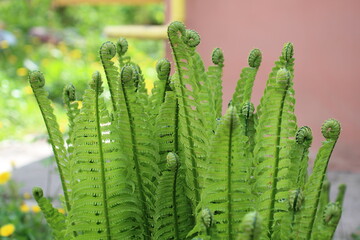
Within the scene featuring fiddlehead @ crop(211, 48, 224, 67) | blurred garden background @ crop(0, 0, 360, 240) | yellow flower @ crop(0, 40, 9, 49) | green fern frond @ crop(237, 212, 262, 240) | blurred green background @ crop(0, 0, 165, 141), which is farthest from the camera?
yellow flower @ crop(0, 40, 9, 49)

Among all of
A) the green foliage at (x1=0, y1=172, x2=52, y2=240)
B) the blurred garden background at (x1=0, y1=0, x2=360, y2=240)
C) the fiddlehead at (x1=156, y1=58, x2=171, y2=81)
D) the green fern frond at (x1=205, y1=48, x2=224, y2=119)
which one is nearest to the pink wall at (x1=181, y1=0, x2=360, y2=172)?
the blurred garden background at (x1=0, y1=0, x2=360, y2=240)

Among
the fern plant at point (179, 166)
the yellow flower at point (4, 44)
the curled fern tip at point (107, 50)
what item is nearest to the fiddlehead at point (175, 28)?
the fern plant at point (179, 166)

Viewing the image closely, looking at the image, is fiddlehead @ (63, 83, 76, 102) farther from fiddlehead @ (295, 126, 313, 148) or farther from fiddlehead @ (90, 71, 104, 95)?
fiddlehead @ (295, 126, 313, 148)

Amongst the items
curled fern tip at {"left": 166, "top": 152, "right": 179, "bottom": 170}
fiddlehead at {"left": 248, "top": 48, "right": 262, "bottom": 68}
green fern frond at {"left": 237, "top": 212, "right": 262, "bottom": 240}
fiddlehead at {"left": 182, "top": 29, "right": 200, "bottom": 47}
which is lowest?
green fern frond at {"left": 237, "top": 212, "right": 262, "bottom": 240}

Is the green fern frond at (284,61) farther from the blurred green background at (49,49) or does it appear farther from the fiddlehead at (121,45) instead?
the blurred green background at (49,49)

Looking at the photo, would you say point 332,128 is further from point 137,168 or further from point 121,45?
point 121,45

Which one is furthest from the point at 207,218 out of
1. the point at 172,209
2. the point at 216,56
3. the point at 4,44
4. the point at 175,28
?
the point at 4,44

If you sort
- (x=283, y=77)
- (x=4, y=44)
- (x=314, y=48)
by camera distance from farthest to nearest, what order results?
(x=4, y=44) < (x=314, y=48) < (x=283, y=77)
